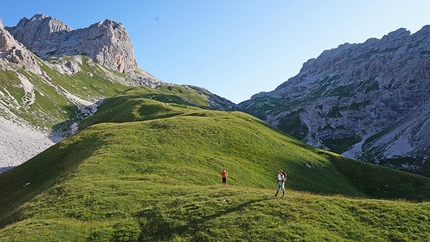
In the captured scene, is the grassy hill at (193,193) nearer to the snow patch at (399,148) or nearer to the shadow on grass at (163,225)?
the shadow on grass at (163,225)

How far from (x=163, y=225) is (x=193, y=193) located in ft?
26.1

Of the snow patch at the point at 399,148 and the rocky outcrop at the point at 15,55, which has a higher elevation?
the rocky outcrop at the point at 15,55

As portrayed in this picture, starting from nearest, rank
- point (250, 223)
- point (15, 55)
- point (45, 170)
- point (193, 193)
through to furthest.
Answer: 1. point (250, 223)
2. point (193, 193)
3. point (45, 170)
4. point (15, 55)

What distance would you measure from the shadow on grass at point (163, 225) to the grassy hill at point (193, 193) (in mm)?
97

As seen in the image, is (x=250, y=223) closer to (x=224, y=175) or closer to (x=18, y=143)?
(x=224, y=175)

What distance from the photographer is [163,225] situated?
25.0 m

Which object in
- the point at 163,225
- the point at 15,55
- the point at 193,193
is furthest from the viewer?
the point at 15,55

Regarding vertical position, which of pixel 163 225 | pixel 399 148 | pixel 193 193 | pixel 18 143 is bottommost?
pixel 18 143

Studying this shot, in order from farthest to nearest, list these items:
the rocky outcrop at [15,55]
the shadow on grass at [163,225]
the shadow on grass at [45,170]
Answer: the rocky outcrop at [15,55], the shadow on grass at [45,170], the shadow on grass at [163,225]

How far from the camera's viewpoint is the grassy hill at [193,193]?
23453mm

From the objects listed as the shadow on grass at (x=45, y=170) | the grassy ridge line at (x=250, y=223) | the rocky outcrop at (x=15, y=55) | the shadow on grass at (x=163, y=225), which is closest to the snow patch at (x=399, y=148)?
the grassy ridge line at (x=250, y=223)

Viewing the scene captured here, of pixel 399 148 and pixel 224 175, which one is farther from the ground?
pixel 399 148

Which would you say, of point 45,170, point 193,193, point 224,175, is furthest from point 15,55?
point 193,193

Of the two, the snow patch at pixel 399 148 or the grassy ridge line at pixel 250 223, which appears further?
the snow patch at pixel 399 148
